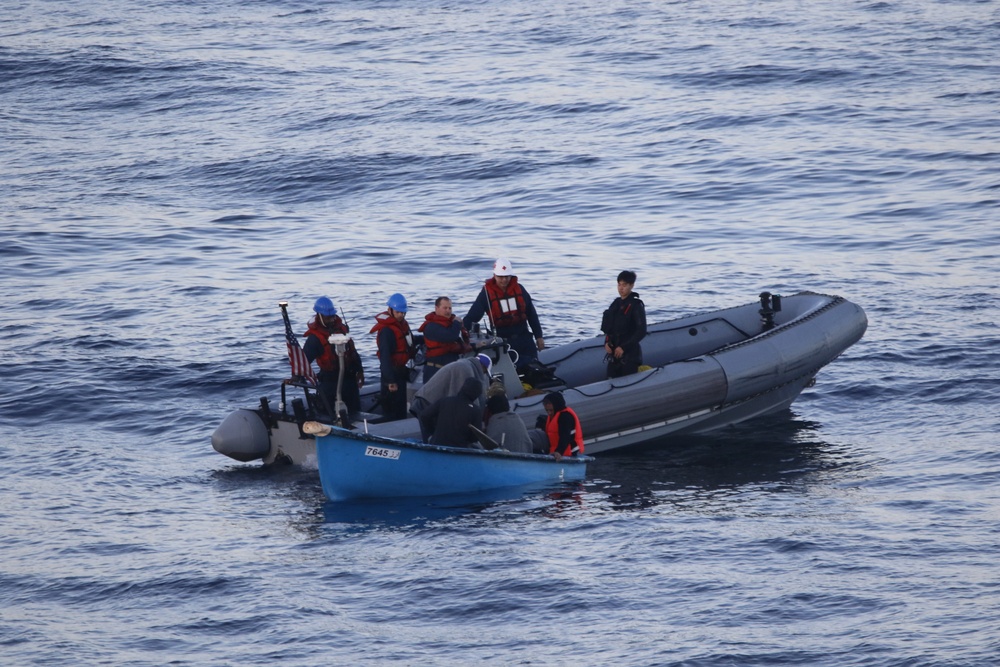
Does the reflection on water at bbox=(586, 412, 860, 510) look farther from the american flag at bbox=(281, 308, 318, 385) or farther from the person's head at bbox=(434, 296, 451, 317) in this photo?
the american flag at bbox=(281, 308, 318, 385)

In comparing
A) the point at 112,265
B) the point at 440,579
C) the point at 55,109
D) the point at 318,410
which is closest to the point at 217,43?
the point at 55,109

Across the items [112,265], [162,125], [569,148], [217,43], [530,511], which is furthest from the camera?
[217,43]

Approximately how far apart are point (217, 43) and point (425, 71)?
7.55 m

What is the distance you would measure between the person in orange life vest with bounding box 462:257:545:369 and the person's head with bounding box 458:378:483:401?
1.69 metres

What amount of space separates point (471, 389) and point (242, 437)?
2.56 meters

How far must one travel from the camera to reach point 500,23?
137 feet

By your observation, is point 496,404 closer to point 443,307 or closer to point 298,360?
point 443,307

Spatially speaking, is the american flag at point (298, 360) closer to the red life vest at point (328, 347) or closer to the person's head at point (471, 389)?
the red life vest at point (328, 347)

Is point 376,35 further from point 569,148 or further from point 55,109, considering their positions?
point 569,148

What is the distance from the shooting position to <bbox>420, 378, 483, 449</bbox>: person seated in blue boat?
37.9ft

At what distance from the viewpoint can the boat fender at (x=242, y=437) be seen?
1256cm

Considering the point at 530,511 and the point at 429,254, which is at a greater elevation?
the point at 429,254

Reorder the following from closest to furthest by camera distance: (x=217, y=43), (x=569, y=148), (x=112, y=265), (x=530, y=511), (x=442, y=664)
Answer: (x=442, y=664) → (x=530, y=511) → (x=112, y=265) → (x=569, y=148) → (x=217, y=43)

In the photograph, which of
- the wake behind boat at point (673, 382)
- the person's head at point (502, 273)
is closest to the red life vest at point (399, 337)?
the wake behind boat at point (673, 382)
